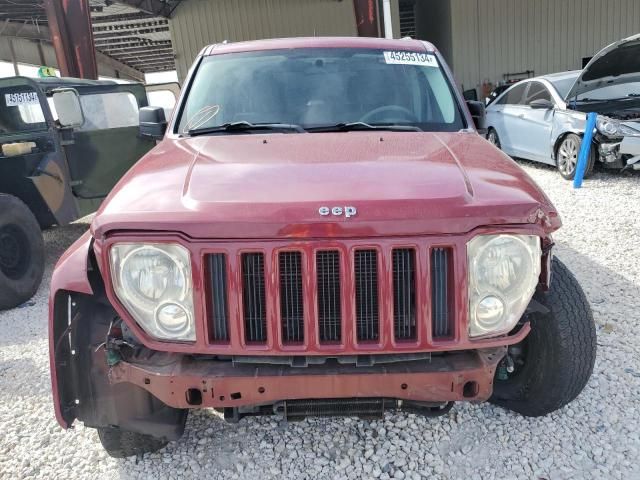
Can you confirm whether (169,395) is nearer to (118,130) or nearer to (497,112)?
(118,130)

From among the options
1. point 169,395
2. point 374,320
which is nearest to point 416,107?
point 374,320

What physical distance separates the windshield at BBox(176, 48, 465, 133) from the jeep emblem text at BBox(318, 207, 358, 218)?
3.77 ft

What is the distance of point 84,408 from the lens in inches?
82.9

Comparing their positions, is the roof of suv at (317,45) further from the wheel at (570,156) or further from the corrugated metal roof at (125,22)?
the corrugated metal roof at (125,22)

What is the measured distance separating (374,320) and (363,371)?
7.7 inches

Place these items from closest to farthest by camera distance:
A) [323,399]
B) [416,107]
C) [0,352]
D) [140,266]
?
1. [140,266]
2. [323,399]
3. [416,107]
4. [0,352]

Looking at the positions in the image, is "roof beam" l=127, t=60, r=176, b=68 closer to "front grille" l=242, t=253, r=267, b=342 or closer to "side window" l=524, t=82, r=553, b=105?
"side window" l=524, t=82, r=553, b=105

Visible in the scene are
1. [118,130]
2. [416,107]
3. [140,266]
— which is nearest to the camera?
[140,266]

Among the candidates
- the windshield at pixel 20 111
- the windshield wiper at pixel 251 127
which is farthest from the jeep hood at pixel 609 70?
the windshield at pixel 20 111

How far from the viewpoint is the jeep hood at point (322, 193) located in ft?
5.98

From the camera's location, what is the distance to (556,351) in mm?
2354

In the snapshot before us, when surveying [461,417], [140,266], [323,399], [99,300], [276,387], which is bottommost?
[461,417]

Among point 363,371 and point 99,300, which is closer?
point 363,371

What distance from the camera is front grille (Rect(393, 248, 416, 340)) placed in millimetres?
1865
